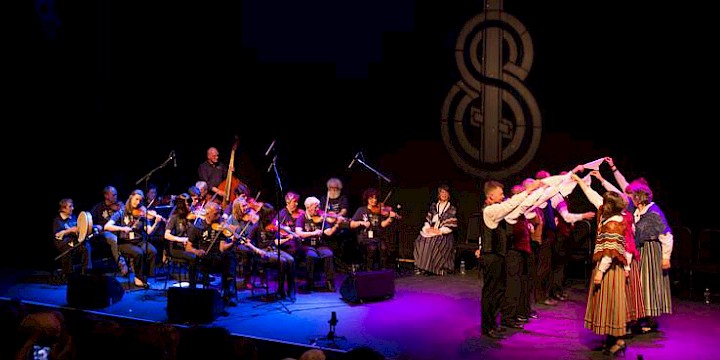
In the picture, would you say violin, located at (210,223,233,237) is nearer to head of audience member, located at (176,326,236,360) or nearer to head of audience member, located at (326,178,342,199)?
head of audience member, located at (326,178,342,199)

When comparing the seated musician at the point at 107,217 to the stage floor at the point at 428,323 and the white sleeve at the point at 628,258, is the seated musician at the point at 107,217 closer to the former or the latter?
the stage floor at the point at 428,323

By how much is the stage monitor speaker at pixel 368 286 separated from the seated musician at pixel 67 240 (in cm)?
403


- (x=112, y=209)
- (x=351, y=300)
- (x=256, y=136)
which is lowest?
(x=351, y=300)

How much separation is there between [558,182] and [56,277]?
778 cm

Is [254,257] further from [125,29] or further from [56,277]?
[125,29]

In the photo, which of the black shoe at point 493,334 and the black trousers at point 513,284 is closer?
the black shoe at point 493,334

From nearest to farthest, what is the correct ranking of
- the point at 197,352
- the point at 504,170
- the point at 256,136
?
the point at 197,352
the point at 504,170
the point at 256,136

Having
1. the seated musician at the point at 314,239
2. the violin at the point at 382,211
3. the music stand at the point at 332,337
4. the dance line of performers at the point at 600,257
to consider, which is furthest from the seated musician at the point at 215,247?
the dance line of performers at the point at 600,257

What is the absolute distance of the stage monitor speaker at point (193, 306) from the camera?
9.48 m

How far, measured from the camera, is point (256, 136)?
1516cm

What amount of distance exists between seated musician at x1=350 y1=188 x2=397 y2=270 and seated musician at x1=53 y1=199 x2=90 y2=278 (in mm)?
4006

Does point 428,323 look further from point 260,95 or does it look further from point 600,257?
point 260,95

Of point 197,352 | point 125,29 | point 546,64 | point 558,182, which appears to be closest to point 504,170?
point 546,64

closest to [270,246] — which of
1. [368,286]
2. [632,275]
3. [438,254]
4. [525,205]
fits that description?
[368,286]
